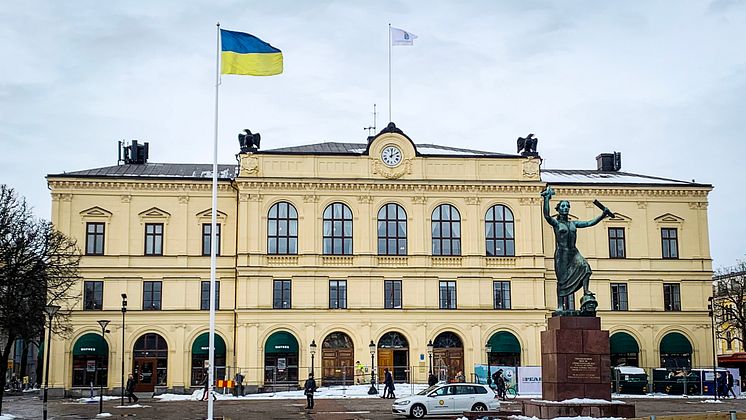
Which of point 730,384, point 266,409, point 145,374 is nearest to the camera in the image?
point 266,409

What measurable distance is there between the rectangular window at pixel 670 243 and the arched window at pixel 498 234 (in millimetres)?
12561

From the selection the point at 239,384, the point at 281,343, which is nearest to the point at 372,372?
the point at 281,343

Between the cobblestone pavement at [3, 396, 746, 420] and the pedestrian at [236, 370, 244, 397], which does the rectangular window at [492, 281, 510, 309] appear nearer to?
the cobblestone pavement at [3, 396, 746, 420]

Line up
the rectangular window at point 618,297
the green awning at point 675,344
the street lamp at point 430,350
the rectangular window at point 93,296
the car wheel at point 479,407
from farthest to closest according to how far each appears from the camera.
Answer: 1. the rectangular window at point 618,297
2. the green awning at point 675,344
3. the rectangular window at point 93,296
4. the street lamp at point 430,350
5. the car wheel at point 479,407

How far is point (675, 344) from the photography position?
6869cm

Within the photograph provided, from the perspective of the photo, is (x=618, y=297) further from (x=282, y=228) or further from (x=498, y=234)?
(x=282, y=228)

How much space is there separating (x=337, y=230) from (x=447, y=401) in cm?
2714

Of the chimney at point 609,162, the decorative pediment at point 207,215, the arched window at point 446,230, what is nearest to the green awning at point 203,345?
the decorative pediment at point 207,215

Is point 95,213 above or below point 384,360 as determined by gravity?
above

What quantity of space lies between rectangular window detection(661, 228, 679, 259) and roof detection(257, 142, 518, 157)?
14.2 m

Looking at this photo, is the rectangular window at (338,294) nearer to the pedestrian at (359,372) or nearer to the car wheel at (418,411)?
the pedestrian at (359,372)

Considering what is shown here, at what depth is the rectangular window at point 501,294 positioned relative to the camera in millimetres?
65875

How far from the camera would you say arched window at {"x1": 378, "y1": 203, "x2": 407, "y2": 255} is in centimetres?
6569

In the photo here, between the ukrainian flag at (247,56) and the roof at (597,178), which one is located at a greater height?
the roof at (597,178)
